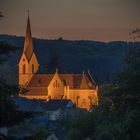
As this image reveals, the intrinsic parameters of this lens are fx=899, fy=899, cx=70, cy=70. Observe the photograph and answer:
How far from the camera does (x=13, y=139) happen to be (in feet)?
31.8

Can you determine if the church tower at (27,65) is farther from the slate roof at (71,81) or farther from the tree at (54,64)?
the tree at (54,64)

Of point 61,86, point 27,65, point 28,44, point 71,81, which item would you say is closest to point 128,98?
point 71,81

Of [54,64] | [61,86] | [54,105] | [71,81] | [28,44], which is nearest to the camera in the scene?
[54,105]

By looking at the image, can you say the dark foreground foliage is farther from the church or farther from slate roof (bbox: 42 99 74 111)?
the church

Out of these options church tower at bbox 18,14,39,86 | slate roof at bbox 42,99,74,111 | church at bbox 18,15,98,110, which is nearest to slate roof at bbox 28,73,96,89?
church at bbox 18,15,98,110

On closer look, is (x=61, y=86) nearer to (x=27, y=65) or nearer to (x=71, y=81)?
(x=71, y=81)

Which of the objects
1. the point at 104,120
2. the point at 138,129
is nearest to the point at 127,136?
the point at 138,129

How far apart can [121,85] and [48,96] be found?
12288 cm

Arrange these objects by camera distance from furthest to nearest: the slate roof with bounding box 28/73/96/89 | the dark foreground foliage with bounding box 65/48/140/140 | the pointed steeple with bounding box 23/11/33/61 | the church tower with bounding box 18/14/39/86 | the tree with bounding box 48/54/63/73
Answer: the tree with bounding box 48/54/63/73 < the pointed steeple with bounding box 23/11/33/61 < the church tower with bounding box 18/14/39/86 < the slate roof with bounding box 28/73/96/89 < the dark foreground foliage with bounding box 65/48/140/140

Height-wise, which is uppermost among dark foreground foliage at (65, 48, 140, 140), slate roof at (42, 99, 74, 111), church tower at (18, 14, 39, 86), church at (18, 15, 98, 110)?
church tower at (18, 14, 39, 86)

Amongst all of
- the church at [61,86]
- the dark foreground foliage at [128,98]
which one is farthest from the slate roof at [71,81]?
the dark foreground foliage at [128,98]

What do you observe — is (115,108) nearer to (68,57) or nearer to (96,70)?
(96,70)

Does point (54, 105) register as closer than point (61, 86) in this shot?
Yes

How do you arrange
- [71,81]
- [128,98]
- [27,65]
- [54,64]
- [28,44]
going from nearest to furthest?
[128,98], [71,81], [27,65], [28,44], [54,64]
